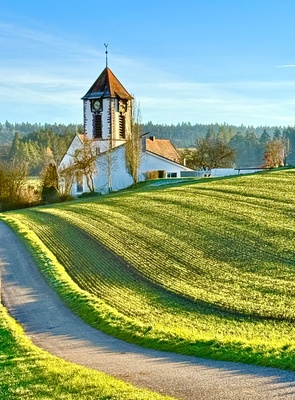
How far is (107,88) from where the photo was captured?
63781 mm

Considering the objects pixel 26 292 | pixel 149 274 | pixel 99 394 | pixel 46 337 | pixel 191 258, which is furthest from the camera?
pixel 191 258

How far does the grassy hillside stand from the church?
24.0 meters

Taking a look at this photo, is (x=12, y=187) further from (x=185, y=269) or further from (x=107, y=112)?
(x=185, y=269)

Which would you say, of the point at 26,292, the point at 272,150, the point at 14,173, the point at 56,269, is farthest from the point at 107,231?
the point at 272,150

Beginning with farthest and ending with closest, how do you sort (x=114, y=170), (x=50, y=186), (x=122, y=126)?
(x=122, y=126) → (x=114, y=170) → (x=50, y=186)

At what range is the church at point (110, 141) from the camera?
58.6 meters

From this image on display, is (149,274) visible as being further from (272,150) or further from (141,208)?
(272,150)

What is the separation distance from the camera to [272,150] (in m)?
82.5

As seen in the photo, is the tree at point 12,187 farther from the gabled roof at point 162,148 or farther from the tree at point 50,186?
the gabled roof at point 162,148

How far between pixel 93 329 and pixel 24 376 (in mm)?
3893

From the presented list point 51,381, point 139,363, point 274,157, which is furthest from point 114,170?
point 51,381

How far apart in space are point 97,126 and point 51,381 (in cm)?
5628

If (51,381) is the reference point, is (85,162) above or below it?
above

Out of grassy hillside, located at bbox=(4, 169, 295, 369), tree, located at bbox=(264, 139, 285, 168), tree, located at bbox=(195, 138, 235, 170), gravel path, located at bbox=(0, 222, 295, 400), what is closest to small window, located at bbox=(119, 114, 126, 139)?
tree, located at bbox=(195, 138, 235, 170)
